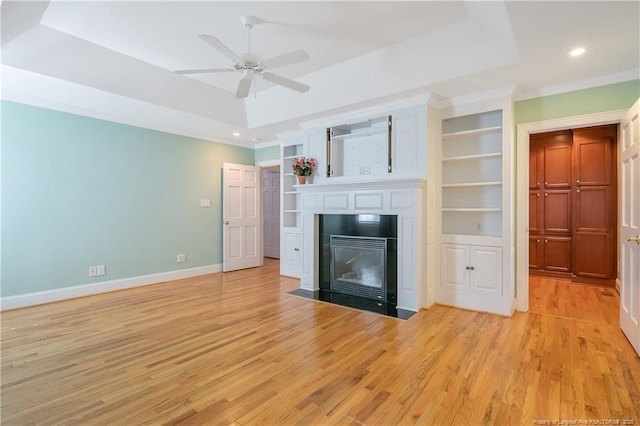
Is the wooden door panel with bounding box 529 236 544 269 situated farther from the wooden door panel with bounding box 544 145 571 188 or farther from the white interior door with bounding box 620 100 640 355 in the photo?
the white interior door with bounding box 620 100 640 355

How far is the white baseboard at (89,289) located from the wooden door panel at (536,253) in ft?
19.8

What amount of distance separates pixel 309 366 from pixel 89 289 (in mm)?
3873

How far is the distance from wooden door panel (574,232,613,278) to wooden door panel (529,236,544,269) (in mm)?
470

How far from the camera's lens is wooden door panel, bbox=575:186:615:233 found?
4.87m

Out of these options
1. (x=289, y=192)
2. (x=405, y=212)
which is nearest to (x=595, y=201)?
(x=405, y=212)

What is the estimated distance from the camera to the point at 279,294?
4.54 m

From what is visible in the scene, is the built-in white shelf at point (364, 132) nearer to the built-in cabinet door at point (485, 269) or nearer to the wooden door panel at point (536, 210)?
the built-in cabinet door at point (485, 269)

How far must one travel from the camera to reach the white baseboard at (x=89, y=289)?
3912 mm

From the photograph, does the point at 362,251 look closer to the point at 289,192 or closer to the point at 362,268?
the point at 362,268

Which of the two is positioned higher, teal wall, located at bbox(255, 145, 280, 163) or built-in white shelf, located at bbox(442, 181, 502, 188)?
teal wall, located at bbox(255, 145, 280, 163)

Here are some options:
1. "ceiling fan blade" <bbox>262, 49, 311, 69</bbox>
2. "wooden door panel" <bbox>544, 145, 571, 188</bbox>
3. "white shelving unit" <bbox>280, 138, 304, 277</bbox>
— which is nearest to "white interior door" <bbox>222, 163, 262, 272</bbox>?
"white shelving unit" <bbox>280, 138, 304, 277</bbox>

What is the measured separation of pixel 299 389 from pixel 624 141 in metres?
3.80

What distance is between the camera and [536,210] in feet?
18.0

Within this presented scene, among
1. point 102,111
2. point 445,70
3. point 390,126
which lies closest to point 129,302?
point 102,111
